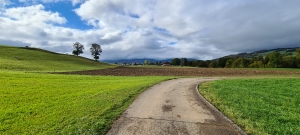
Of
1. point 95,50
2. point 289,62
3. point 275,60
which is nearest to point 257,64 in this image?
point 275,60

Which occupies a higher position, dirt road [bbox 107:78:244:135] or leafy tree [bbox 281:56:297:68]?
leafy tree [bbox 281:56:297:68]

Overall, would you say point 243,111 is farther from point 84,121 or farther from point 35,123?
point 35,123

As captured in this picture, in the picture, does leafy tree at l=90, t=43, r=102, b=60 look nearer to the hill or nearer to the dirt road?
the hill

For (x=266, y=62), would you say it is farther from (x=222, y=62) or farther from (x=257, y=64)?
(x=222, y=62)

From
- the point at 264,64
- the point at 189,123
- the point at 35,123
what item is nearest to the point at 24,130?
the point at 35,123

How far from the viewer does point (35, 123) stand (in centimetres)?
604

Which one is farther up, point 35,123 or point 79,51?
point 79,51

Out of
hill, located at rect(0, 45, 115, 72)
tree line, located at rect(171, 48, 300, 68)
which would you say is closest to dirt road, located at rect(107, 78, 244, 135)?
hill, located at rect(0, 45, 115, 72)

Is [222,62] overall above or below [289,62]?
above

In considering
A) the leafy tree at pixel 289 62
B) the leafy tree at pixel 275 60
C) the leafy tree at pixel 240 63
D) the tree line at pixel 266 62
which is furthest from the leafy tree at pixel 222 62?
the leafy tree at pixel 289 62

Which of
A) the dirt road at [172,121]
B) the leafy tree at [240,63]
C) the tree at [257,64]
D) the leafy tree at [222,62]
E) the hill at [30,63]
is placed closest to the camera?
the dirt road at [172,121]

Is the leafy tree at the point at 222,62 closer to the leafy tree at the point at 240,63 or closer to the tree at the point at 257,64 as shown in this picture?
the leafy tree at the point at 240,63

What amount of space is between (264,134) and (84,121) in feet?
20.4

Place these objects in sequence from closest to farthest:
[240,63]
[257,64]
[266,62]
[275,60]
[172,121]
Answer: [172,121], [275,60], [266,62], [257,64], [240,63]
